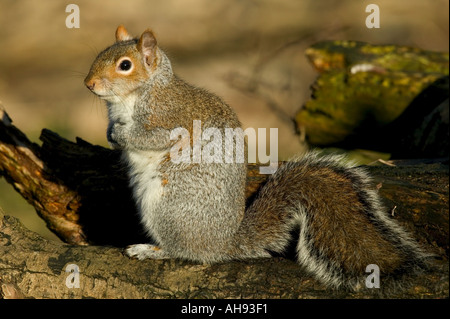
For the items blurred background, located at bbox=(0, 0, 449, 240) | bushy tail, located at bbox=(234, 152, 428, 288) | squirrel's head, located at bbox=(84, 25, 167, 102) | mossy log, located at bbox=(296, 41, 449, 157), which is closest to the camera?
bushy tail, located at bbox=(234, 152, 428, 288)

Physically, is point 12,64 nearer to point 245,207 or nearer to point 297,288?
point 245,207

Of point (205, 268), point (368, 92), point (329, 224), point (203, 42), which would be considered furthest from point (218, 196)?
point (203, 42)

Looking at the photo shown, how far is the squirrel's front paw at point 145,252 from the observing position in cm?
215

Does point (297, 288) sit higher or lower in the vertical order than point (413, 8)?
lower

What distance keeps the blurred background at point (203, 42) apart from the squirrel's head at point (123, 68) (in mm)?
2583

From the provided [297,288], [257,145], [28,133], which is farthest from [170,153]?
[28,133]

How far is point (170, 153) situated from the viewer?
2.25 meters

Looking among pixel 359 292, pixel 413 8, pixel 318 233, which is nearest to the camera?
pixel 359 292

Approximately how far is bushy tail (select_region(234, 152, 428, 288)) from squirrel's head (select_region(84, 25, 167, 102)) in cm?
67

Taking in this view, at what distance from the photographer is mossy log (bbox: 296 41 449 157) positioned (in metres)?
3.42

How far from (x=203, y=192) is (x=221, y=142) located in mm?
203

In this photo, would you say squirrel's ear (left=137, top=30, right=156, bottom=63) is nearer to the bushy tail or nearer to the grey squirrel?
the grey squirrel

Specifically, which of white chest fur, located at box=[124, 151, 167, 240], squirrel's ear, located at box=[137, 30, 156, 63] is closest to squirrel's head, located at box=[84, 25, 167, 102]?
squirrel's ear, located at box=[137, 30, 156, 63]

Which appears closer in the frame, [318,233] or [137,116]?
[318,233]
